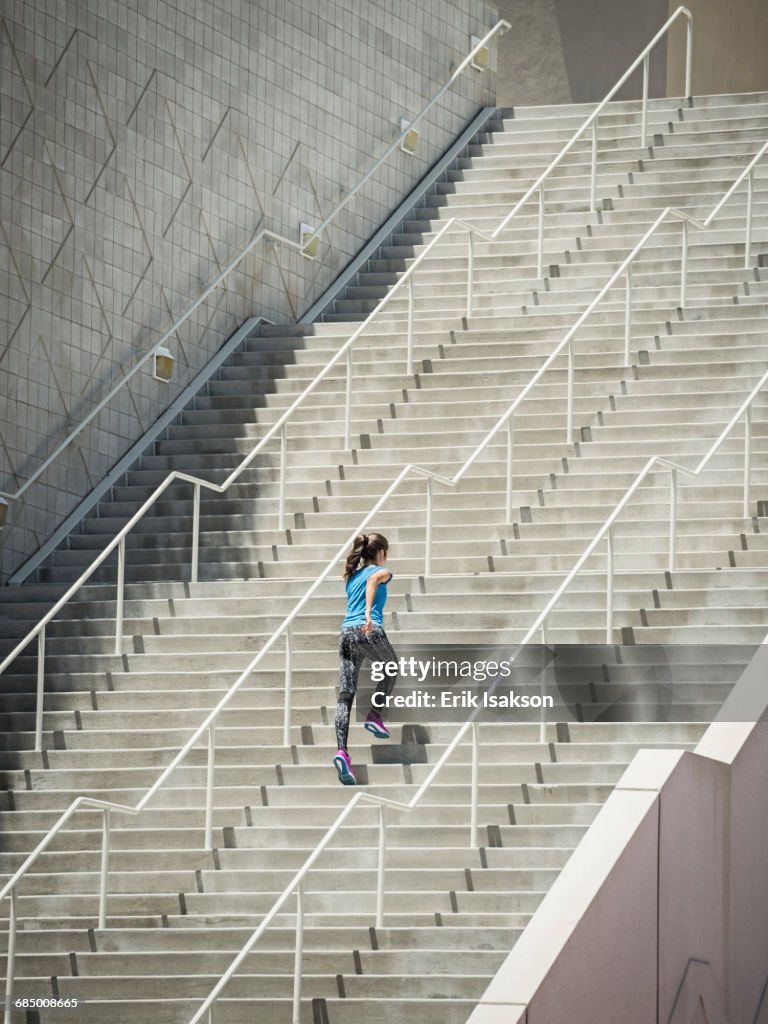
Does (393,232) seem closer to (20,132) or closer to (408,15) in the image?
(408,15)

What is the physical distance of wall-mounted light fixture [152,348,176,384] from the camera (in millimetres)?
17016

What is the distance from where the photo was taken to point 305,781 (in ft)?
37.4

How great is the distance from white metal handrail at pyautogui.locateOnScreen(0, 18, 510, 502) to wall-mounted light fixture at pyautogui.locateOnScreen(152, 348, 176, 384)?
0.08 m

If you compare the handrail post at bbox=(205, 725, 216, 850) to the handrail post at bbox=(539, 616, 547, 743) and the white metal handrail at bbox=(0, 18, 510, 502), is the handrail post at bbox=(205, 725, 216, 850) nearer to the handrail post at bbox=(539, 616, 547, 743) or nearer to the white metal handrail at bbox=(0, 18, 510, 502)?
the handrail post at bbox=(539, 616, 547, 743)

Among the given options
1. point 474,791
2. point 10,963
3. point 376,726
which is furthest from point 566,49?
point 10,963

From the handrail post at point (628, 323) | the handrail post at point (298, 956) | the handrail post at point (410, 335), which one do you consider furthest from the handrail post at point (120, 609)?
the handrail post at point (628, 323)

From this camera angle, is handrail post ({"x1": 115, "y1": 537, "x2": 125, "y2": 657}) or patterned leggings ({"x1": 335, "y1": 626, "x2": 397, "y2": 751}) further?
handrail post ({"x1": 115, "y1": 537, "x2": 125, "y2": 657})

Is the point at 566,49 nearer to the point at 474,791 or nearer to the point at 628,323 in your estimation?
the point at 628,323

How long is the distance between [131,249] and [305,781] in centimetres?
690

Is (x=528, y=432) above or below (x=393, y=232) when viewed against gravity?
below

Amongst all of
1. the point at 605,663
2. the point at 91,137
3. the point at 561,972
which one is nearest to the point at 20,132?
the point at 91,137

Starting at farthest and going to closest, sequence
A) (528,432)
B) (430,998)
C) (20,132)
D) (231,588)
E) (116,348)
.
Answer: (116,348), (20,132), (528,432), (231,588), (430,998)

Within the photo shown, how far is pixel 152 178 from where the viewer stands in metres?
17.2

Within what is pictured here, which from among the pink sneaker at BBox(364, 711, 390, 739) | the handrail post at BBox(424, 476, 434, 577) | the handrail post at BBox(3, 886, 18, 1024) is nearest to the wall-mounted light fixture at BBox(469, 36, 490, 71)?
the handrail post at BBox(424, 476, 434, 577)
